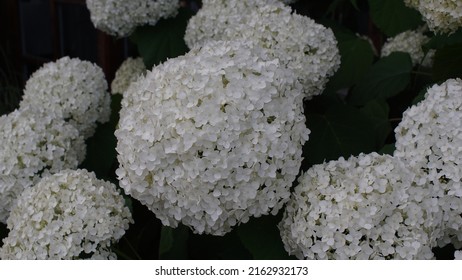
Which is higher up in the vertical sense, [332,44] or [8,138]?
[332,44]

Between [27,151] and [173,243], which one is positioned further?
[27,151]

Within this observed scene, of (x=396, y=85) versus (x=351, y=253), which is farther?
(x=396, y=85)

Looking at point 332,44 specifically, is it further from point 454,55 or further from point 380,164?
point 380,164

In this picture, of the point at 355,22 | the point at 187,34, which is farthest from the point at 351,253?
the point at 355,22

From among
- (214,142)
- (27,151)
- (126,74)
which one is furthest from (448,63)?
(126,74)

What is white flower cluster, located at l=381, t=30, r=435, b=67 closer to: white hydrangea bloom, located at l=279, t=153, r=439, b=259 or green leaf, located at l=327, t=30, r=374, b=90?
green leaf, located at l=327, t=30, r=374, b=90

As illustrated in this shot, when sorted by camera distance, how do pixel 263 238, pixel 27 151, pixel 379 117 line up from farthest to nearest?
pixel 379 117
pixel 27 151
pixel 263 238

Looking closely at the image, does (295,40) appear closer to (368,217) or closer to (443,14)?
(443,14)

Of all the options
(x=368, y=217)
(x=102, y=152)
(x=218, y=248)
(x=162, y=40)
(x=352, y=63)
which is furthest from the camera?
(x=162, y=40)
